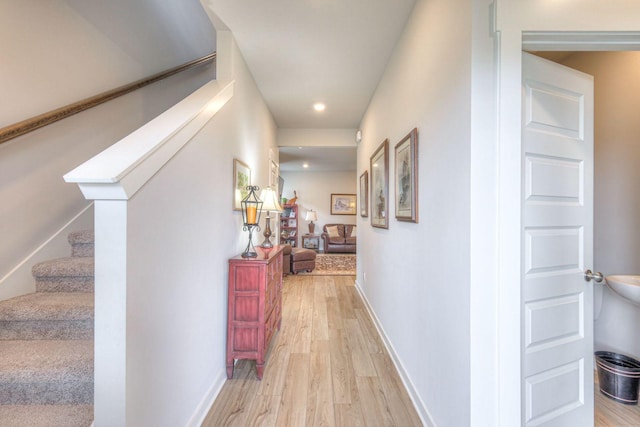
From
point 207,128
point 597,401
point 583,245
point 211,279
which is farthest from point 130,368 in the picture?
point 597,401

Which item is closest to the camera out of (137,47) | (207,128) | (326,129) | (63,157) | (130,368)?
(130,368)

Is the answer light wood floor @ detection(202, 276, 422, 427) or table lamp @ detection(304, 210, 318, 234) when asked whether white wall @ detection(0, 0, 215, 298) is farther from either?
table lamp @ detection(304, 210, 318, 234)

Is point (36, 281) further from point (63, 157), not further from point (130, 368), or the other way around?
point (130, 368)

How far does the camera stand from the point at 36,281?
64.0 inches

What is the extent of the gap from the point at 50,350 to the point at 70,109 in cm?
145

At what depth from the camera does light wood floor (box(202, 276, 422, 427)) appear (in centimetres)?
153

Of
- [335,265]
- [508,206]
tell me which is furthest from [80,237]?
[335,265]

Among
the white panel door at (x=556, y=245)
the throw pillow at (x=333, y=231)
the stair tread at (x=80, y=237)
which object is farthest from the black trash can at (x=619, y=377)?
the throw pillow at (x=333, y=231)

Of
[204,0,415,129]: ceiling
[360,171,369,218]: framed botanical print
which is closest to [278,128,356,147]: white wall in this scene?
[360,171,369,218]: framed botanical print

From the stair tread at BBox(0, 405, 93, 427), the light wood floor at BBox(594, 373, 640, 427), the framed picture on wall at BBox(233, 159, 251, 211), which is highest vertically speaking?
the framed picture on wall at BBox(233, 159, 251, 211)

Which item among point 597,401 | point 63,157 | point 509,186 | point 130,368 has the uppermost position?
point 63,157

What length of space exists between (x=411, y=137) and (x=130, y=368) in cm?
189

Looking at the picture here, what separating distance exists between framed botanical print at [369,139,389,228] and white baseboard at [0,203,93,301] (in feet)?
8.31

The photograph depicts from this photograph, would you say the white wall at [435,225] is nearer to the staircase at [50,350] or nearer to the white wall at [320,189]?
the staircase at [50,350]
